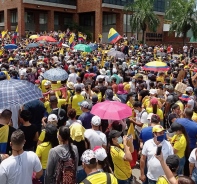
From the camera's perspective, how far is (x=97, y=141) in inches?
186

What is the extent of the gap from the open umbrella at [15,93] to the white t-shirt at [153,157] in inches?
78.1

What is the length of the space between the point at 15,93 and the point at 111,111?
1.71 metres

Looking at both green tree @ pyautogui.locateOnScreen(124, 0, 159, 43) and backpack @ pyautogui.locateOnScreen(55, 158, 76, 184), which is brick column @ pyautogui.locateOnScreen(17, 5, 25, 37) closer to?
green tree @ pyautogui.locateOnScreen(124, 0, 159, 43)

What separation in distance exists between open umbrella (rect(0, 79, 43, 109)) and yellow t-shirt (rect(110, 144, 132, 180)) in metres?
1.60

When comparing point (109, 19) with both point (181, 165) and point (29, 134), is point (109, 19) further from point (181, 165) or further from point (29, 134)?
point (29, 134)

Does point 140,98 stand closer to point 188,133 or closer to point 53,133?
point 188,133

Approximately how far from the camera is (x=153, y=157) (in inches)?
168

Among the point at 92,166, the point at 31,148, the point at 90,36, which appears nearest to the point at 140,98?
the point at 31,148

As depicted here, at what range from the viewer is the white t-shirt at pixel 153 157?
13.8 feet

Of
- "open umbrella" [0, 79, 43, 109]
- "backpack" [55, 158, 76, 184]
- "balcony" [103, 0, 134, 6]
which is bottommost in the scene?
"backpack" [55, 158, 76, 184]

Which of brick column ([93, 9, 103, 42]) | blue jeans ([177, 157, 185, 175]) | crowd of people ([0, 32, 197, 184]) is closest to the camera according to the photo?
crowd of people ([0, 32, 197, 184])

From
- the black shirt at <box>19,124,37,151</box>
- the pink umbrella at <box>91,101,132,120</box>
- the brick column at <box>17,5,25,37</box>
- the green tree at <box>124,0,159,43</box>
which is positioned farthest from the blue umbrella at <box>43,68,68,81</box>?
the brick column at <box>17,5,25,37</box>

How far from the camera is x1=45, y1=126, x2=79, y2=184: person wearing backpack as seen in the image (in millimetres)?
3852

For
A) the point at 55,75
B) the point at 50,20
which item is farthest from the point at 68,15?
the point at 55,75
